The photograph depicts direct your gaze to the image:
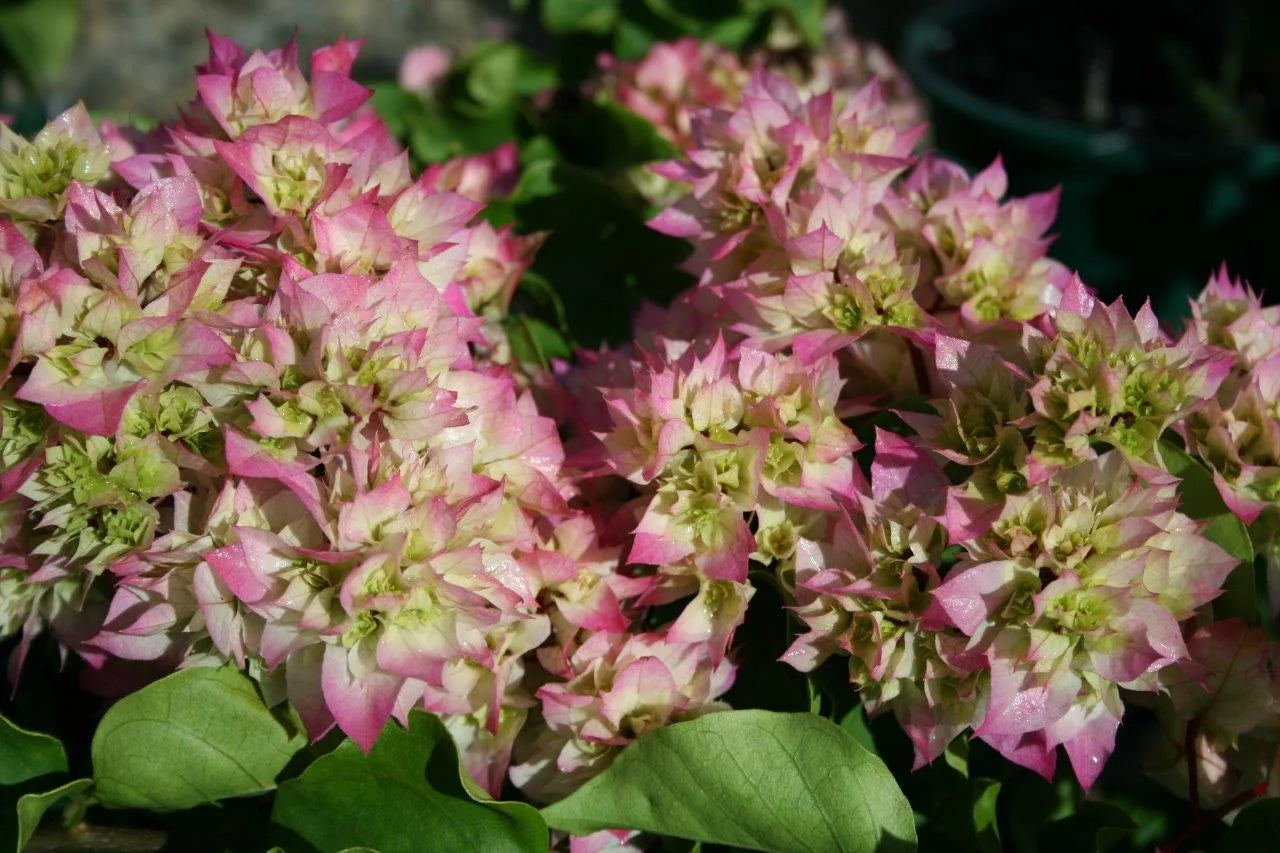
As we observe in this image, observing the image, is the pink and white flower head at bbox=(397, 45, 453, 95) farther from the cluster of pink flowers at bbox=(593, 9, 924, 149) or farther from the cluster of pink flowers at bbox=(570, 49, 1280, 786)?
the cluster of pink flowers at bbox=(570, 49, 1280, 786)

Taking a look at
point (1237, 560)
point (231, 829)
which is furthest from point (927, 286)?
point (231, 829)

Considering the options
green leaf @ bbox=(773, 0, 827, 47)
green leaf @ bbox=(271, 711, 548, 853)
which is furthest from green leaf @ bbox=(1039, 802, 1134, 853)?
green leaf @ bbox=(773, 0, 827, 47)

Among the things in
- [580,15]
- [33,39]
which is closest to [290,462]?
[580,15]

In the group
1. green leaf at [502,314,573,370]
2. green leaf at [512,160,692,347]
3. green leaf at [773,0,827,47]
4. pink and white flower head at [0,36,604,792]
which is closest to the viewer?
pink and white flower head at [0,36,604,792]

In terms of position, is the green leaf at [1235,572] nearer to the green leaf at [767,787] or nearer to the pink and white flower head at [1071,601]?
the pink and white flower head at [1071,601]

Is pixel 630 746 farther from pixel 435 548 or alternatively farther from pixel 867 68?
pixel 867 68

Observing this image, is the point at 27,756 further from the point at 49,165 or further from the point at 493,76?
the point at 493,76

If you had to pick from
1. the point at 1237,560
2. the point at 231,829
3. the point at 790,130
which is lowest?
the point at 231,829
